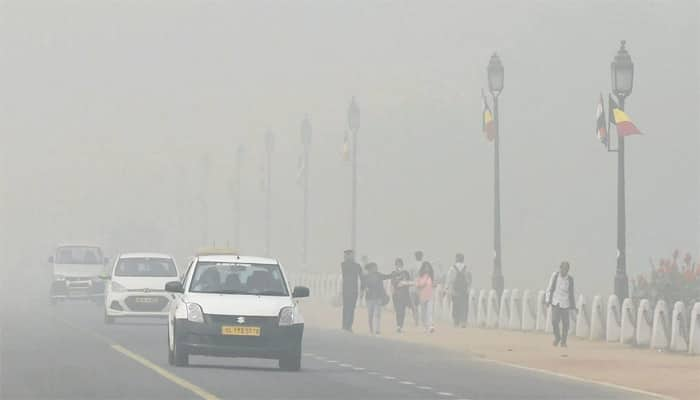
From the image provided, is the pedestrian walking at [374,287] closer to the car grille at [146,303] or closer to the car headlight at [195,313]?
the car grille at [146,303]

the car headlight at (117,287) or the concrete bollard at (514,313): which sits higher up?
the car headlight at (117,287)

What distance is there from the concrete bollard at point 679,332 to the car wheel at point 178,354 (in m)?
11.4

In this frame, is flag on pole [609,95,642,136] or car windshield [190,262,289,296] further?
flag on pole [609,95,642,136]

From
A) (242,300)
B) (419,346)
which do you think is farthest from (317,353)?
(242,300)

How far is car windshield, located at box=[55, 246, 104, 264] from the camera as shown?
209ft

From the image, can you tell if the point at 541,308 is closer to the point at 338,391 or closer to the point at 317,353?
the point at 317,353

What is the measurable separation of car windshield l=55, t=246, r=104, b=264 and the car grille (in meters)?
16.9

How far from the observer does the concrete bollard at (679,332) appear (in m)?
38.2

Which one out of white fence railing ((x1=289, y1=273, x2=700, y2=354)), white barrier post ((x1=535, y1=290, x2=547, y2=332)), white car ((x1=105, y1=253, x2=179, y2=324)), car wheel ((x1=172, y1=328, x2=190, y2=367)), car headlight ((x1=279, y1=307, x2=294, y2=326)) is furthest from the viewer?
white barrier post ((x1=535, y1=290, x2=547, y2=332))

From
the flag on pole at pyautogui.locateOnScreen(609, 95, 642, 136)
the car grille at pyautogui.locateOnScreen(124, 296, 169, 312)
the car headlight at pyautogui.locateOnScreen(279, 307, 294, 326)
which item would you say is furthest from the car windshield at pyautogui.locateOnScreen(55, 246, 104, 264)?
the car headlight at pyautogui.locateOnScreen(279, 307, 294, 326)

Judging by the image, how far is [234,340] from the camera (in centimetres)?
2891

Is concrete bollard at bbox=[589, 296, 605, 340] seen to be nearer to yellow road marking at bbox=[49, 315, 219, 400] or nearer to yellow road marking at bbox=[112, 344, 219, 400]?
yellow road marking at bbox=[49, 315, 219, 400]

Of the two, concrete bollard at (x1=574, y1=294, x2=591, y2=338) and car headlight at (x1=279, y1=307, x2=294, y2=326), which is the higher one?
car headlight at (x1=279, y1=307, x2=294, y2=326)

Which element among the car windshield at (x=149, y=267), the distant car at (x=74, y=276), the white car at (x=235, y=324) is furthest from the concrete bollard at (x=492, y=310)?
the white car at (x=235, y=324)
